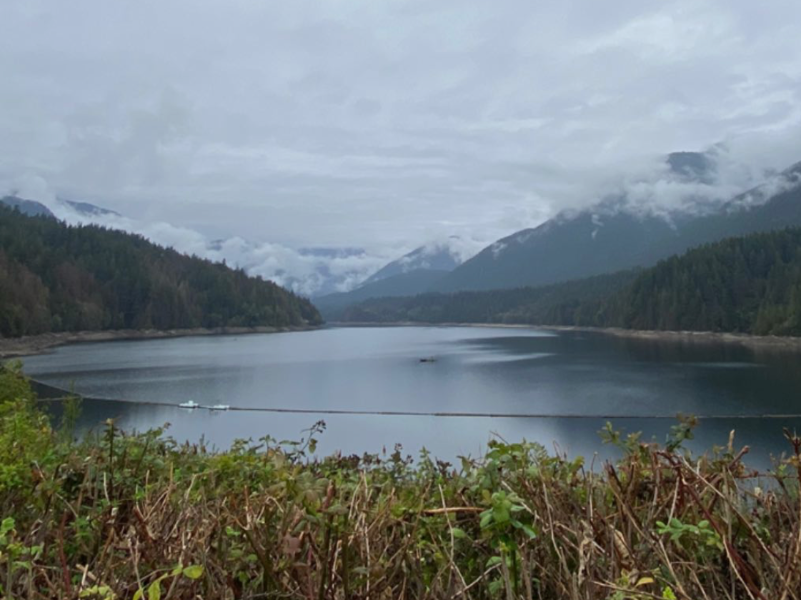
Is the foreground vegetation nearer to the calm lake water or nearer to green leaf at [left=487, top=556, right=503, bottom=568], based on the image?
green leaf at [left=487, top=556, right=503, bottom=568]

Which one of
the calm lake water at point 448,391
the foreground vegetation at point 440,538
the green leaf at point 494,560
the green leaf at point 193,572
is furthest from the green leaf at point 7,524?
the calm lake water at point 448,391

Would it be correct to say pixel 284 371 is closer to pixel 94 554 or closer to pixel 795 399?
pixel 795 399

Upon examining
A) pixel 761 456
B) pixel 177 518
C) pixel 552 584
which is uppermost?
pixel 177 518

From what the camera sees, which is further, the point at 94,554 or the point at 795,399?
the point at 795,399

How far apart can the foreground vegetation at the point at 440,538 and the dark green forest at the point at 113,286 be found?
253ft

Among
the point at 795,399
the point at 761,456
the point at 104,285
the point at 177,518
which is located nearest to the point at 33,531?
the point at 177,518

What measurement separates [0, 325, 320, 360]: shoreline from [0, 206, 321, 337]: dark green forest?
40.7 inches

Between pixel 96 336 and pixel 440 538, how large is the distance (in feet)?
330

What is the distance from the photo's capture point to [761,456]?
60.5 feet

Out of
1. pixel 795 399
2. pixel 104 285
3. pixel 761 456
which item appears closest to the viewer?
pixel 761 456

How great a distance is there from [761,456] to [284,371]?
34215 mm

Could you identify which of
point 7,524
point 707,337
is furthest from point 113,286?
point 7,524

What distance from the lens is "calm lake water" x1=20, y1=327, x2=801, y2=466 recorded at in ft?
63.7

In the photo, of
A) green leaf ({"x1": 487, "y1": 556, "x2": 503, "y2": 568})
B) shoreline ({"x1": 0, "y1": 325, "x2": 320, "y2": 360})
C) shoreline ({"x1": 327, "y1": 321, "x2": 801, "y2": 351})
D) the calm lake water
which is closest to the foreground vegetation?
green leaf ({"x1": 487, "y1": 556, "x2": 503, "y2": 568})
